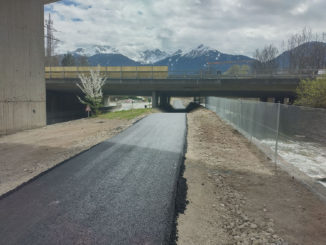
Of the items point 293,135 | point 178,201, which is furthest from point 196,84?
point 178,201

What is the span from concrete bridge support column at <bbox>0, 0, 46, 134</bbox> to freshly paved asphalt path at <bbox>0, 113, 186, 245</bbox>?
43.4 ft

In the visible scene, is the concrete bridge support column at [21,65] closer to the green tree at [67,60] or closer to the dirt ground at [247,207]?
the dirt ground at [247,207]

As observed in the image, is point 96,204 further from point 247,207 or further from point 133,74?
point 133,74

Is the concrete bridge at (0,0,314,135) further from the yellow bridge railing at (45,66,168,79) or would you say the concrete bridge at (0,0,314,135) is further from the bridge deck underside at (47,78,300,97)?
the yellow bridge railing at (45,66,168,79)

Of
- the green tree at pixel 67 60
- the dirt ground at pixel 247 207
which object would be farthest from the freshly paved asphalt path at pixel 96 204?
the green tree at pixel 67 60

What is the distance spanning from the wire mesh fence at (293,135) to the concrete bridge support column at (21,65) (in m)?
18.3

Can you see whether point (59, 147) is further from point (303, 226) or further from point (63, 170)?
point (303, 226)

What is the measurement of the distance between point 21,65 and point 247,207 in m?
20.9

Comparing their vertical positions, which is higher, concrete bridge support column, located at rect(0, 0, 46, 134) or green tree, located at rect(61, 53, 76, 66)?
green tree, located at rect(61, 53, 76, 66)

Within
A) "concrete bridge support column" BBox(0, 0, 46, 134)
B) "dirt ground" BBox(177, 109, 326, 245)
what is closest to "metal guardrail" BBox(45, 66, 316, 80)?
"concrete bridge support column" BBox(0, 0, 46, 134)

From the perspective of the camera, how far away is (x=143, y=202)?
568 centimetres

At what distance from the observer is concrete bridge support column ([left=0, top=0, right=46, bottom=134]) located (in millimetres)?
18094

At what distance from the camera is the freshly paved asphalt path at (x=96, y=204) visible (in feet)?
14.2

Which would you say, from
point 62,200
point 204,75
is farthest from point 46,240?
point 204,75
